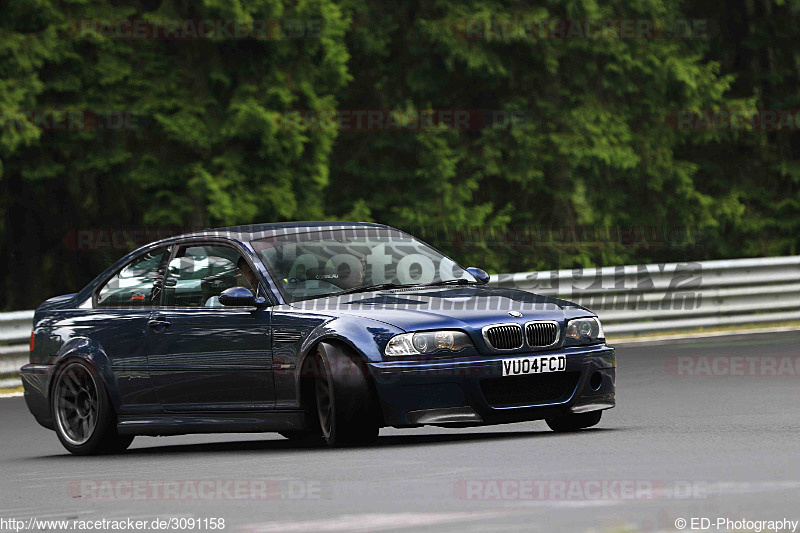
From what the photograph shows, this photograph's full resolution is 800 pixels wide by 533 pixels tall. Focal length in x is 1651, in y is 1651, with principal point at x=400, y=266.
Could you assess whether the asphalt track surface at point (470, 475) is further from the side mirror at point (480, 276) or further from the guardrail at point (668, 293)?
the guardrail at point (668, 293)

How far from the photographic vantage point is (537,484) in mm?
8164

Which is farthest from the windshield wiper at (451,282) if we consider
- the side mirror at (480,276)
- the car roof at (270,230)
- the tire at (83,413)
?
the tire at (83,413)

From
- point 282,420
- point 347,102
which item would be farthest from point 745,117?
point 282,420

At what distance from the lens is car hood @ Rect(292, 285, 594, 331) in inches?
397

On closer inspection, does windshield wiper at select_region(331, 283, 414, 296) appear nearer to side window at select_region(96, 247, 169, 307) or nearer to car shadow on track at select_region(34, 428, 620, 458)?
car shadow on track at select_region(34, 428, 620, 458)

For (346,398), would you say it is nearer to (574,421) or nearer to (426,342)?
(426,342)

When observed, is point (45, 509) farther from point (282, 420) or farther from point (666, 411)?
point (666, 411)

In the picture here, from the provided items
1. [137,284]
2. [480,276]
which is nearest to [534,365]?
[480,276]

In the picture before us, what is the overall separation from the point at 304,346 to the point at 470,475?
205cm

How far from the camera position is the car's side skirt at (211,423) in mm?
10508

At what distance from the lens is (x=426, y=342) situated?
10008 millimetres

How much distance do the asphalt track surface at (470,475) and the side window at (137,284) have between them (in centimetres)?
110

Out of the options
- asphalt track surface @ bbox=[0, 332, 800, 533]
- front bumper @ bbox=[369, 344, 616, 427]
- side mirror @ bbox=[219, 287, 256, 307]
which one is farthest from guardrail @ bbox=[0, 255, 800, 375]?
front bumper @ bbox=[369, 344, 616, 427]

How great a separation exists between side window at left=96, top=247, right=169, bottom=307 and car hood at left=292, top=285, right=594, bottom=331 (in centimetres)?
160
